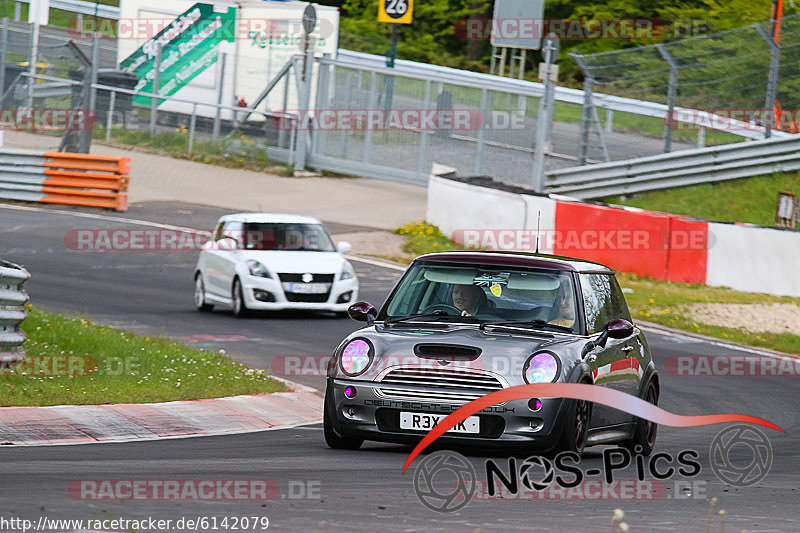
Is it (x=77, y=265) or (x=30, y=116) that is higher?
(x=30, y=116)

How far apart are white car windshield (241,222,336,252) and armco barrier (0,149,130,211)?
9362mm

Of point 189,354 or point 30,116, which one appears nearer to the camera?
point 189,354

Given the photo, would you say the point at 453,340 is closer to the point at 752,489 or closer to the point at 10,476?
the point at 752,489

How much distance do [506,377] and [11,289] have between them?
486cm

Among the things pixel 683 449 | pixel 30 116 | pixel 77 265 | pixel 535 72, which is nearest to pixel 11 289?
pixel 683 449

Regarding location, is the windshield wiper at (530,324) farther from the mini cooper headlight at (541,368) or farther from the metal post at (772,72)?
the metal post at (772,72)

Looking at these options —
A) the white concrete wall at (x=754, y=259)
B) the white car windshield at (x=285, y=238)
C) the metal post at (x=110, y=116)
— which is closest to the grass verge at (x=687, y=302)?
the white concrete wall at (x=754, y=259)

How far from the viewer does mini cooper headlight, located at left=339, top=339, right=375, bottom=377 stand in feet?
29.5

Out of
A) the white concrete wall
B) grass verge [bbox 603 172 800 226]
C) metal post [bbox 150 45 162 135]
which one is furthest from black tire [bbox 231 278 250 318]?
metal post [bbox 150 45 162 135]

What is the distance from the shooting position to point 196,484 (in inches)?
291

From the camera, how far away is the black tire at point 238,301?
1845 centimetres

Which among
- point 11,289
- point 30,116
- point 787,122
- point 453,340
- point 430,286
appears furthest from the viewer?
point 30,116

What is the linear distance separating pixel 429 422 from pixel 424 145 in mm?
23544

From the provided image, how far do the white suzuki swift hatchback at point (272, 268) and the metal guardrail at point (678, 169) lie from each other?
9983 millimetres
